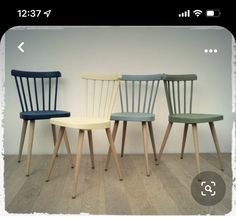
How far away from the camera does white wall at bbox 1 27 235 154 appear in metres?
2.07

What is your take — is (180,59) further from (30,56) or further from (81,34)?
(30,56)

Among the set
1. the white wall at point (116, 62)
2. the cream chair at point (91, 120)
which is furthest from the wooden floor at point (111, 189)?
the white wall at point (116, 62)

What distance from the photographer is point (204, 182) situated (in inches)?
41.6

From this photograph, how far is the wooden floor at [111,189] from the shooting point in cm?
112

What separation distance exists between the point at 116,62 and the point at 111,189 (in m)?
1.05

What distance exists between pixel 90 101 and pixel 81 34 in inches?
19.6

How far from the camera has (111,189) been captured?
53.7 inches

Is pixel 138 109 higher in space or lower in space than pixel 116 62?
lower

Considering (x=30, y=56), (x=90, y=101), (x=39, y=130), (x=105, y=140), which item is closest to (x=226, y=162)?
(x=105, y=140)
